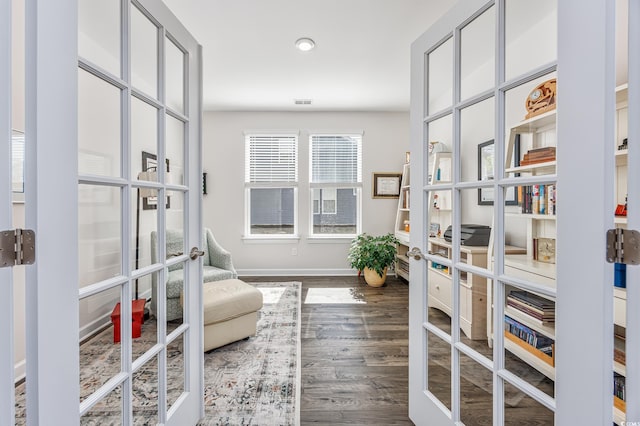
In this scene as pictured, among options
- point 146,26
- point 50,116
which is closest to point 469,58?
point 146,26

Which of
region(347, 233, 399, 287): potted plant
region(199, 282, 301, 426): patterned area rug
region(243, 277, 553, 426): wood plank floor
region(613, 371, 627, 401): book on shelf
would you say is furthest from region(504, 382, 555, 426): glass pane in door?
region(347, 233, 399, 287): potted plant

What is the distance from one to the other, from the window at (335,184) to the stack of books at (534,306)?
3.90 meters

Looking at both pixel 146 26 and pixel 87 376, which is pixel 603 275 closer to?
pixel 87 376

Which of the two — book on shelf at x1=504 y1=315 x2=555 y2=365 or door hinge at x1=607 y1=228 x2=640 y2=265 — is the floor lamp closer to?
book on shelf at x1=504 y1=315 x2=555 y2=365

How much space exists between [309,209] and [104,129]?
3931 millimetres

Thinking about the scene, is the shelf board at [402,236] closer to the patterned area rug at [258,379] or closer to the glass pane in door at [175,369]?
the patterned area rug at [258,379]

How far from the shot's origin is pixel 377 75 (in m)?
3.55

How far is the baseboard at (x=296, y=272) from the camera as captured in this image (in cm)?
485

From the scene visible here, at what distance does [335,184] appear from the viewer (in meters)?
4.93

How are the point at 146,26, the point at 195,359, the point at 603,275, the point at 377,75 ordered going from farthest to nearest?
the point at 377,75
the point at 195,359
the point at 146,26
the point at 603,275

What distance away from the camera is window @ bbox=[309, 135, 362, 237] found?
4914mm

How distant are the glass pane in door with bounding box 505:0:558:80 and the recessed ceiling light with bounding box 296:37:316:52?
2.02m

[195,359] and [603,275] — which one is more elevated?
[603,275]

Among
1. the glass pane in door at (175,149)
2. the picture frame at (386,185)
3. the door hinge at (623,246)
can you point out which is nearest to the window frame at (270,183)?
the picture frame at (386,185)
